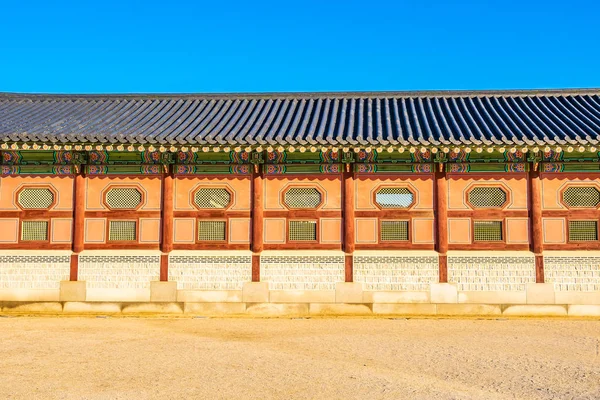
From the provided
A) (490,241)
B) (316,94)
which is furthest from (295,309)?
(316,94)

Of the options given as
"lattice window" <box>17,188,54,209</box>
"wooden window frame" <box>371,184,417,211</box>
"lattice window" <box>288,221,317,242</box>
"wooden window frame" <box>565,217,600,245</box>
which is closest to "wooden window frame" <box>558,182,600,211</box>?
"wooden window frame" <box>565,217,600,245</box>

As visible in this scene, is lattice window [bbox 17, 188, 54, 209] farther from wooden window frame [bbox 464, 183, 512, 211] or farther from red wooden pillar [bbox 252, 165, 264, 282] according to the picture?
wooden window frame [bbox 464, 183, 512, 211]

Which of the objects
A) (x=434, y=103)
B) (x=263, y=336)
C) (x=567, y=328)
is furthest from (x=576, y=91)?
(x=263, y=336)

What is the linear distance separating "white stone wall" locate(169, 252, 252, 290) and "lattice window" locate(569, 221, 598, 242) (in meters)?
7.01

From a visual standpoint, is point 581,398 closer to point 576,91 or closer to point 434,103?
point 434,103

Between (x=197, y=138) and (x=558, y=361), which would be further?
(x=197, y=138)

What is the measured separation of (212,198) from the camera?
1234 centimetres

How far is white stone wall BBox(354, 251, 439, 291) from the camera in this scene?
38.8 ft

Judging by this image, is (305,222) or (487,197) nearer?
(487,197)

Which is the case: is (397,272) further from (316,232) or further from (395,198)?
(316,232)

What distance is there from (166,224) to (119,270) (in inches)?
57.1

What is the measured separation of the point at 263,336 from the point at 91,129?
669 cm

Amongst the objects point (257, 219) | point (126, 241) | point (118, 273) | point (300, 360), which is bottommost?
point (300, 360)

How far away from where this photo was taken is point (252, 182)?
12258 mm
